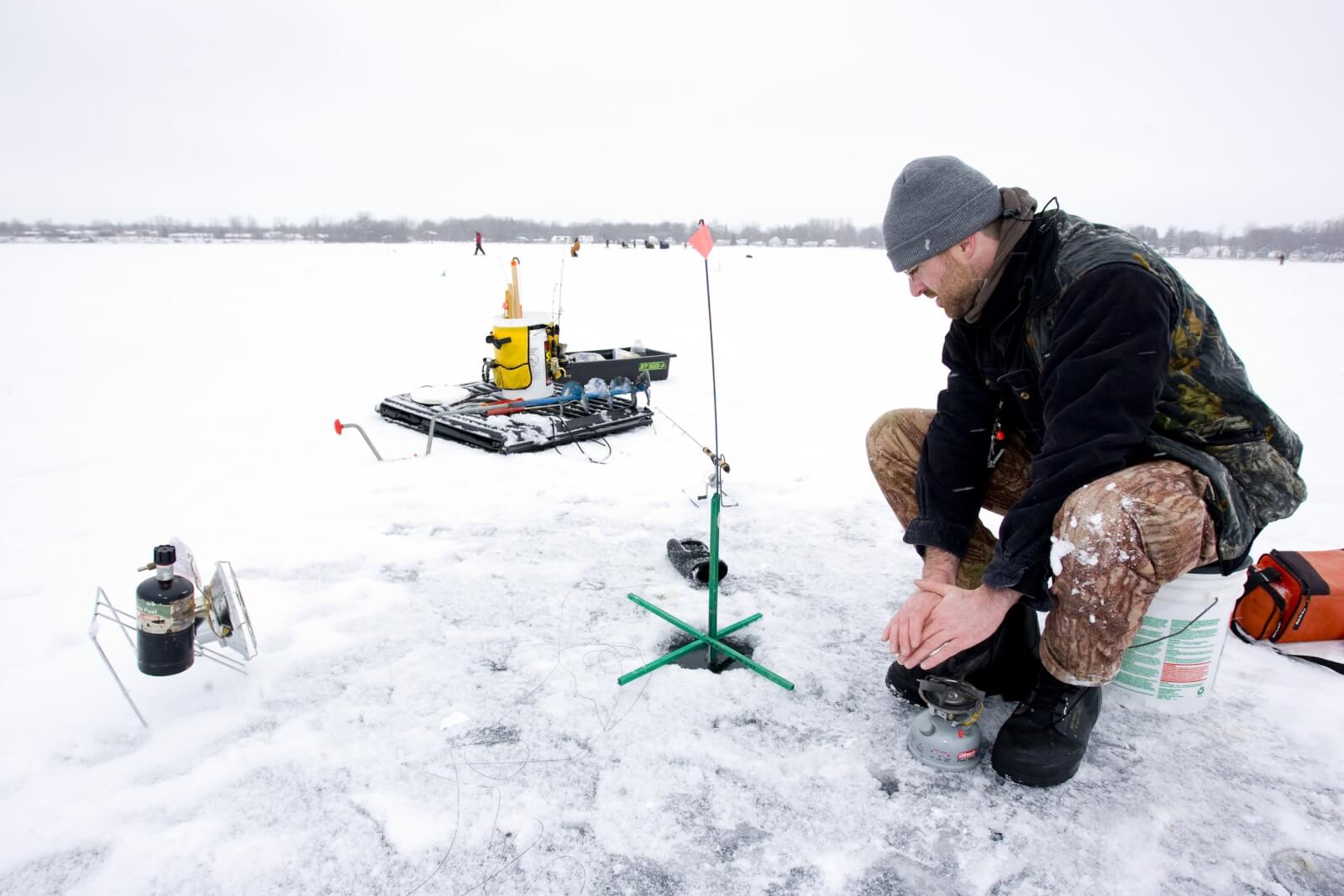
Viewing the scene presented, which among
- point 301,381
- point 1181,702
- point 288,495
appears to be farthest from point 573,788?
point 301,381

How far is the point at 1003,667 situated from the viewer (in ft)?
7.42

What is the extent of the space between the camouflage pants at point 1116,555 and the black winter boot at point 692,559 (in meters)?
1.32

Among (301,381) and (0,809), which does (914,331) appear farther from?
(0,809)

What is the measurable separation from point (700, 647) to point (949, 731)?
86cm

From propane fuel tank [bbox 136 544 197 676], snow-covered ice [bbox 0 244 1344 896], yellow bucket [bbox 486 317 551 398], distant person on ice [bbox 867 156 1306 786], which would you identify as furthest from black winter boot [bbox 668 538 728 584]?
yellow bucket [bbox 486 317 551 398]

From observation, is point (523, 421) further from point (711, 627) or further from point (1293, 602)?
point (1293, 602)

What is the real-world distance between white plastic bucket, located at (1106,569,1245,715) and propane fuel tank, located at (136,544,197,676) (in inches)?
101

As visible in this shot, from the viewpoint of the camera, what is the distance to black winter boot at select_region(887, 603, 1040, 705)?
87.5 inches

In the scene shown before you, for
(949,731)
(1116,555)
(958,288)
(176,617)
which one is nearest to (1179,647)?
(1116,555)

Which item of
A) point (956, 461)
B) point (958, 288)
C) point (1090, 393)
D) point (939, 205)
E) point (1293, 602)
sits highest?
point (939, 205)

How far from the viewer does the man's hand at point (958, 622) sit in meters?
1.86

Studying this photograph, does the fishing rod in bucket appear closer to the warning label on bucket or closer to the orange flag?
the orange flag

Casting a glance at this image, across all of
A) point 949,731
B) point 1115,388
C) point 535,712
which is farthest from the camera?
point 535,712

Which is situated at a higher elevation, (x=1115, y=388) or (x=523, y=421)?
(x=1115, y=388)
